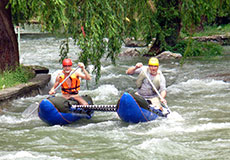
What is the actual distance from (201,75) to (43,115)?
8.01 metres

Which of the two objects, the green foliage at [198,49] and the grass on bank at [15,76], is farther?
the green foliage at [198,49]

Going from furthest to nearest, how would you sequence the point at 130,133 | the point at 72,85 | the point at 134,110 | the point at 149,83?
1. the point at 72,85
2. the point at 149,83
3. the point at 134,110
4. the point at 130,133

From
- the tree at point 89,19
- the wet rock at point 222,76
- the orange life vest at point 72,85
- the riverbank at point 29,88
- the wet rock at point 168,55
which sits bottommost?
the wet rock at point 168,55

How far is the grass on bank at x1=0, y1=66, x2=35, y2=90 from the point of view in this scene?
12.0 meters

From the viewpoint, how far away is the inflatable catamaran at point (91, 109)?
9.12m

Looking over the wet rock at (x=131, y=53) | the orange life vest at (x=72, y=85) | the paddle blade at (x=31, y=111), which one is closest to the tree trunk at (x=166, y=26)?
the wet rock at (x=131, y=53)

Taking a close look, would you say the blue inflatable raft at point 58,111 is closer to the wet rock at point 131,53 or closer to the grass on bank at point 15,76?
the grass on bank at point 15,76

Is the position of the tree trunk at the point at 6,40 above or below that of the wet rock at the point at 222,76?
above

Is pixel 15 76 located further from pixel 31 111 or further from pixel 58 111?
pixel 58 111

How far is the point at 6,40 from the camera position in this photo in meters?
12.8

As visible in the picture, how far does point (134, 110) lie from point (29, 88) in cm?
437

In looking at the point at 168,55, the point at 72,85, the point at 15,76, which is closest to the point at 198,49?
the point at 168,55

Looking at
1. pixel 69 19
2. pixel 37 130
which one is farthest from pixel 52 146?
pixel 69 19

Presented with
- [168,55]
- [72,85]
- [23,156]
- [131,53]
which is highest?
[72,85]
